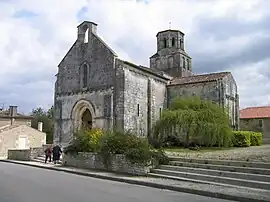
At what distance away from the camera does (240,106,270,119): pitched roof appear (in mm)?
37384

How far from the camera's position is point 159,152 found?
15727 millimetres

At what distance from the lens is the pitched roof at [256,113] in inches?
1472

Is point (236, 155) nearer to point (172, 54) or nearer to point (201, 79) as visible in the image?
point (201, 79)

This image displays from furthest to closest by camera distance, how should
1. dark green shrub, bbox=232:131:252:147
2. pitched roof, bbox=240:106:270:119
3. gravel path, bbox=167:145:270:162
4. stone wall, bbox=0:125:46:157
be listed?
pitched roof, bbox=240:106:270:119, stone wall, bbox=0:125:46:157, dark green shrub, bbox=232:131:252:147, gravel path, bbox=167:145:270:162

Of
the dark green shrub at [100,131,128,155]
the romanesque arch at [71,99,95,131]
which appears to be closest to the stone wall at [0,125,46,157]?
the romanesque arch at [71,99,95,131]

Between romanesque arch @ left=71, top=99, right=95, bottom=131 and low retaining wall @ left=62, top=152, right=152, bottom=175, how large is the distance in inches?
308

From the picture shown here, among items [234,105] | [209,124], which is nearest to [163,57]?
[234,105]

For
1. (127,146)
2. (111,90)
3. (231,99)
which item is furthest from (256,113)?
(127,146)

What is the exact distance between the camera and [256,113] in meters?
38.4

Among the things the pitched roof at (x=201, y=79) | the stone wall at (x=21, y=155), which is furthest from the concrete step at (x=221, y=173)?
the pitched roof at (x=201, y=79)

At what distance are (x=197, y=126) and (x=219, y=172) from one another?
9.76 metres

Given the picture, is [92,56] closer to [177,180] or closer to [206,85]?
[206,85]

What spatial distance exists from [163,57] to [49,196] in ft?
119

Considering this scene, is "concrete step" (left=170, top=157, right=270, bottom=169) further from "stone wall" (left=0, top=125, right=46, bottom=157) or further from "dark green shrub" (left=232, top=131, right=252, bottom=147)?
"stone wall" (left=0, top=125, right=46, bottom=157)
